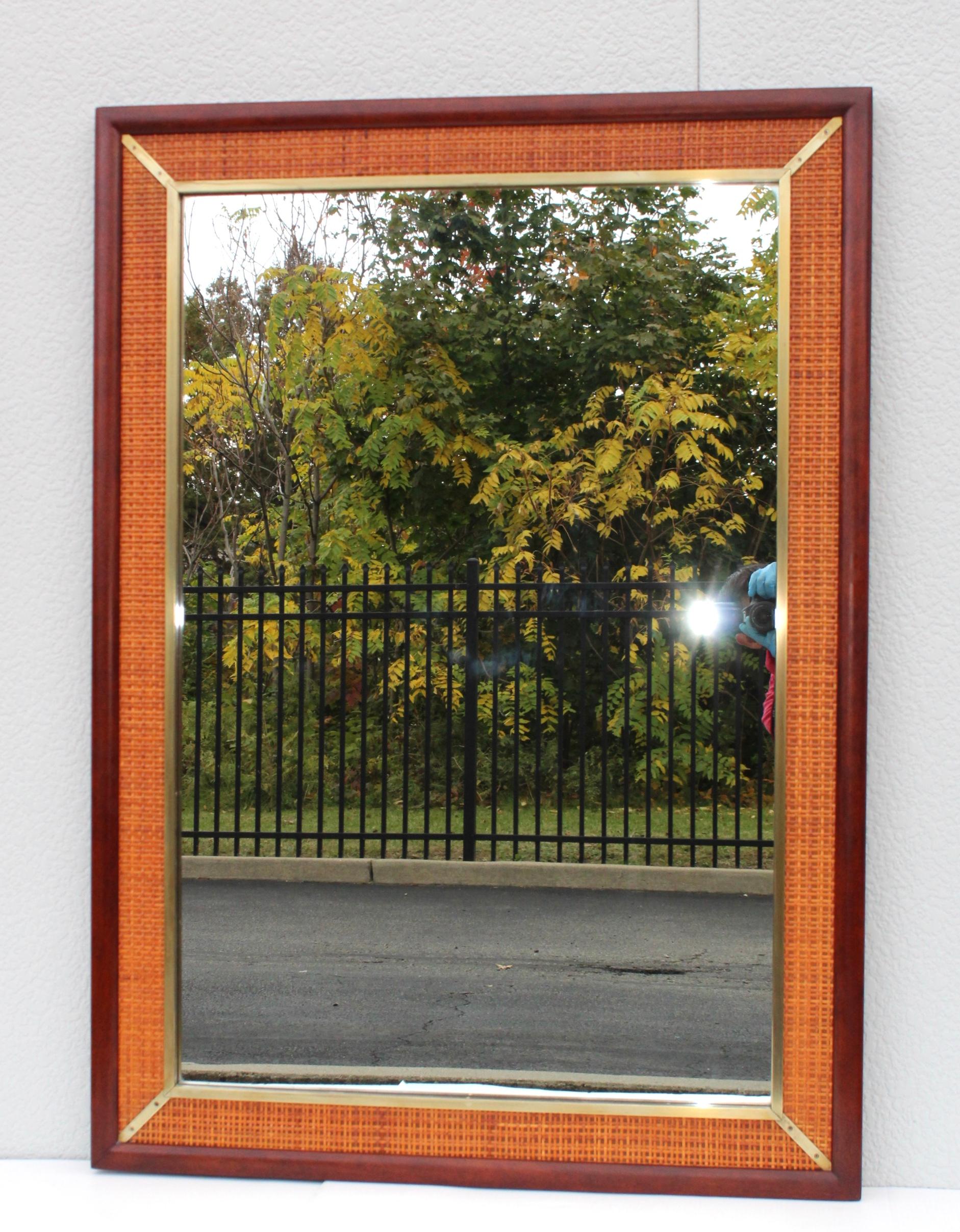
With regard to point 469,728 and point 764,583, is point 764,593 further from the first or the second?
point 469,728

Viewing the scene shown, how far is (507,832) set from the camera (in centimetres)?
246

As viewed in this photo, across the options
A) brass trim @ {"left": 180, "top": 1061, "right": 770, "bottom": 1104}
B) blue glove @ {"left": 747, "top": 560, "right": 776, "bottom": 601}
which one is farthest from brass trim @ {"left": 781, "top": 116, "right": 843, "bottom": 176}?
brass trim @ {"left": 180, "top": 1061, "right": 770, "bottom": 1104}

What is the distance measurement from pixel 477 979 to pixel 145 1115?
0.91m

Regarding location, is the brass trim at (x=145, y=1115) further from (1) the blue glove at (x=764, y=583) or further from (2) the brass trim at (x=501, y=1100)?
(1) the blue glove at (x=764, y=583)

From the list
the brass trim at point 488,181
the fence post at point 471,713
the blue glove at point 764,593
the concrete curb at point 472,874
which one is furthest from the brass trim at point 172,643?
the blue glove at point 764,593

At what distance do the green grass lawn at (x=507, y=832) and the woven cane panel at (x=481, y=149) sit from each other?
1.28m

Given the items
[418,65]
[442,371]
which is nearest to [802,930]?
[442,371]

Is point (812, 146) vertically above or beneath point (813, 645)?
above

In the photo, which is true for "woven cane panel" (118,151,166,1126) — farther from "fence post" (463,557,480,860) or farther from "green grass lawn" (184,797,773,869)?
"fence post" (463,557,480,860)

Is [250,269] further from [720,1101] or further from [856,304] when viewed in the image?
[720,1101]

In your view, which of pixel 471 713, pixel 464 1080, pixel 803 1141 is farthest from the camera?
pixel 471 713

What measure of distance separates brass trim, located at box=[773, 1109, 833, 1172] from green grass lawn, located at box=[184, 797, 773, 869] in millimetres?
461

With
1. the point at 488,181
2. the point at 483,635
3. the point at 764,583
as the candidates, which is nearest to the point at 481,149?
the point at 488,181

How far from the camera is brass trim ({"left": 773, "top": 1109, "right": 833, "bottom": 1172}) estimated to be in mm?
1648
